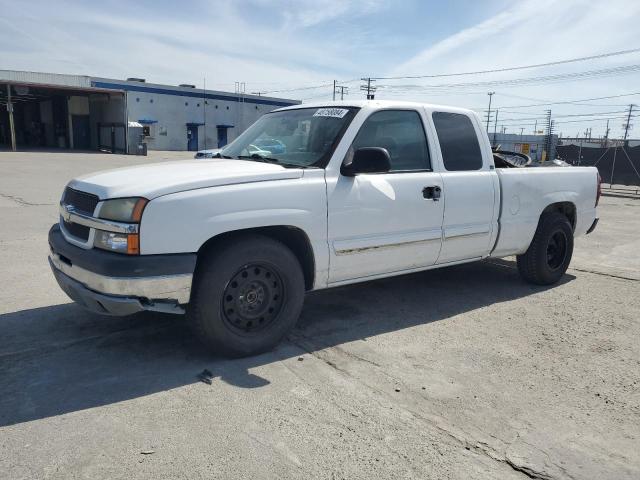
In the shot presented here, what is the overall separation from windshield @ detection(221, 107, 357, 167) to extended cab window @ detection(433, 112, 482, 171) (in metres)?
1.03

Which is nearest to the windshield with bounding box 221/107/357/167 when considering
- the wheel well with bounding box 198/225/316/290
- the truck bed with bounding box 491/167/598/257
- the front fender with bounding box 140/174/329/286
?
the front fender with bounding box 140/174/329/286

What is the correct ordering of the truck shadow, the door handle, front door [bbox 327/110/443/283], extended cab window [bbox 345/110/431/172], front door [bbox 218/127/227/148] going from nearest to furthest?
1. the truck shadow
2. front door [bbox 327/110/443/283]
3. extended cab window [bbox 345/110/431/172]
4. the door handle
5. front door [bbox 218/127/227/148]

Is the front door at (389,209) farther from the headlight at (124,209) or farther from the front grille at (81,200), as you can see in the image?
the front grille at (81,200)

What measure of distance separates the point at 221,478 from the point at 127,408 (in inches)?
35.2

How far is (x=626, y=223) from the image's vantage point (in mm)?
11680

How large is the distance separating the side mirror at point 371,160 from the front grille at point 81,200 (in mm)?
1865

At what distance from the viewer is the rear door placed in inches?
187

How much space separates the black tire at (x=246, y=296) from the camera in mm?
3467

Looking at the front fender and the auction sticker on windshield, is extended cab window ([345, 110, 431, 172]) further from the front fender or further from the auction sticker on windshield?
the front fender

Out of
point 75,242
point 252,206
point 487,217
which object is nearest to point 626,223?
point 487,217

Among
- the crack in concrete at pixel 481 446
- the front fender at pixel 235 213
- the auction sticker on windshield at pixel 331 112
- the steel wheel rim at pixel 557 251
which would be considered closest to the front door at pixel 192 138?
the steel wheel rim at pixel 557 251

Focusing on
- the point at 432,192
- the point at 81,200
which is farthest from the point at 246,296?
the point at 432,192

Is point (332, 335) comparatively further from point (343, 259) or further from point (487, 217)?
point (487, 217)

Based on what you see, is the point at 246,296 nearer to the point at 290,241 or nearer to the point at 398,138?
the point at 290,241
